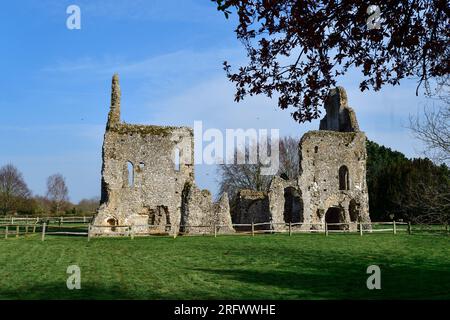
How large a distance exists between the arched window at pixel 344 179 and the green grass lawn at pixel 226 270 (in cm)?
1116

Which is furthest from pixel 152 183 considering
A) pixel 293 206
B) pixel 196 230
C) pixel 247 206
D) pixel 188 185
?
pixel 293 206

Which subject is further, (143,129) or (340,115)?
(340,115)

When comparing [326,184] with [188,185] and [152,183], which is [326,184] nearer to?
[188,185]

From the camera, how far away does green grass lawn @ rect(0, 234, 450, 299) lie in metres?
10.2

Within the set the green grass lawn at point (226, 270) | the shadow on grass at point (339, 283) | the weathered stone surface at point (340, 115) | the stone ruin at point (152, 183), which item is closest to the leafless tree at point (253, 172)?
the weathered stone surface at point (340, 115)

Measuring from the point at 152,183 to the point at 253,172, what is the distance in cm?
2024

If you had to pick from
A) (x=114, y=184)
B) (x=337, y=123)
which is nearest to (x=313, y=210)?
(x=337, y=123)

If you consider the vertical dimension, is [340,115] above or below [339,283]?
above

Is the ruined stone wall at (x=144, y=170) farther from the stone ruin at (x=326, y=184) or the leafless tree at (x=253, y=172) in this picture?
the leafless tree at (x=253, y=172)

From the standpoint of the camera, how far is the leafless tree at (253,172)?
48.8 meters

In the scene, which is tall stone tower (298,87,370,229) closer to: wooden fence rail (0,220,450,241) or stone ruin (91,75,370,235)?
stone ruin (91,75,370,235)

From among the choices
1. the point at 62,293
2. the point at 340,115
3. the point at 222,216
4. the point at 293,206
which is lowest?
the point at 62,293

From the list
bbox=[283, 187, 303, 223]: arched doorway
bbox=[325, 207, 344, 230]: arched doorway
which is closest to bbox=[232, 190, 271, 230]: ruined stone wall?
bbox=[283, 187, 303, 223]: arched doorway

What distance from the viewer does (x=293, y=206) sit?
33.2 metres
